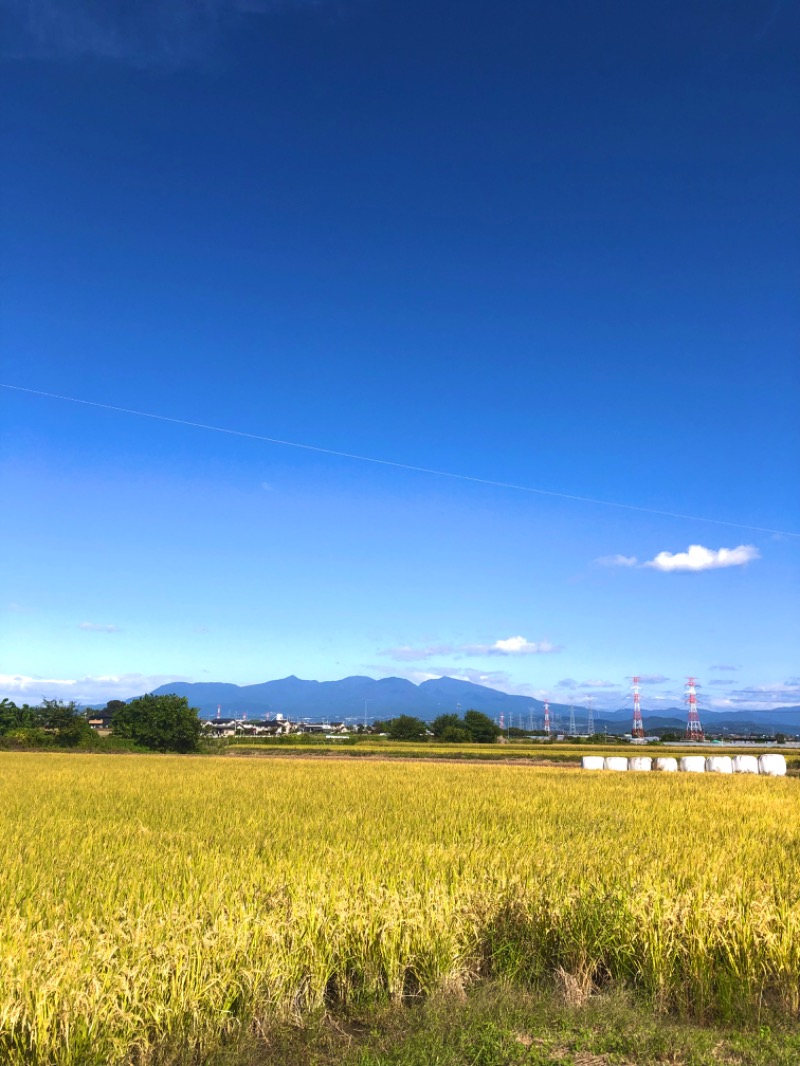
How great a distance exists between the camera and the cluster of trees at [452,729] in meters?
74.9

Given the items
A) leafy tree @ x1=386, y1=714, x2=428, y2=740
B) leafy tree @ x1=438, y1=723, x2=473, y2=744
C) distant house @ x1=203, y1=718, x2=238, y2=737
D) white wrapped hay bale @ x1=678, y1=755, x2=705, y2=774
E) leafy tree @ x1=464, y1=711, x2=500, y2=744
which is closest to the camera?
white wrapped hay bale @ x1=678, y1=755, x2=705, y2=774

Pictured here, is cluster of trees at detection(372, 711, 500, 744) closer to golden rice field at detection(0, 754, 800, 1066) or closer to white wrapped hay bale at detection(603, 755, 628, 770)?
white wrapped hay bale at detection(603, 755, 628, 770)

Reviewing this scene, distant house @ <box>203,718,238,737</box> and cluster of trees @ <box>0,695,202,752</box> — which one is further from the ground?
cluster of trees @ <box>0,695,202,752</box>

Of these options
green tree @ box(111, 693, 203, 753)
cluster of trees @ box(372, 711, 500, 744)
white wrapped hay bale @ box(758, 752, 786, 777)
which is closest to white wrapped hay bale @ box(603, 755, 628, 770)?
white wrapped hay bale @ box(758, 752, 786, 777)

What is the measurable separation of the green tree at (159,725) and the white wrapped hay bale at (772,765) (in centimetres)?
3967

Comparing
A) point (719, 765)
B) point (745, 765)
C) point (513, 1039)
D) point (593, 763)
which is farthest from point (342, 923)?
point (745, 765)

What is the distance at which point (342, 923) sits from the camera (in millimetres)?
5316

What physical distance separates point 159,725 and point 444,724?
3329 cm

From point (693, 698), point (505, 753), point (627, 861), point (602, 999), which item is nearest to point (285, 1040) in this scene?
point (602, 999)

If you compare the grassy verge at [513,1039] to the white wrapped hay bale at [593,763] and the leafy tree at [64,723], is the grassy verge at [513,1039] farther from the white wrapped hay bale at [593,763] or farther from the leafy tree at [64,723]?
the leafy tree at [64,723]

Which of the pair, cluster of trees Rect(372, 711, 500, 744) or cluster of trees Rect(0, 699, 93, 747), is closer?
cluster of trees Rect(0, 699, 93, 747)

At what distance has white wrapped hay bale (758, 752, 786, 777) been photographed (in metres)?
32.7

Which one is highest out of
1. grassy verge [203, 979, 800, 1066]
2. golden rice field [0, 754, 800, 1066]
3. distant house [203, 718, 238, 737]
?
golden rice field [0, 754, 800, 1066]

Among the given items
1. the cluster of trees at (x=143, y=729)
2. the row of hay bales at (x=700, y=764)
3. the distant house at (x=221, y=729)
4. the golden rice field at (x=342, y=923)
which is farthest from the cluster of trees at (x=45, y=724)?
the golden rice field at (x=342, y=923)
